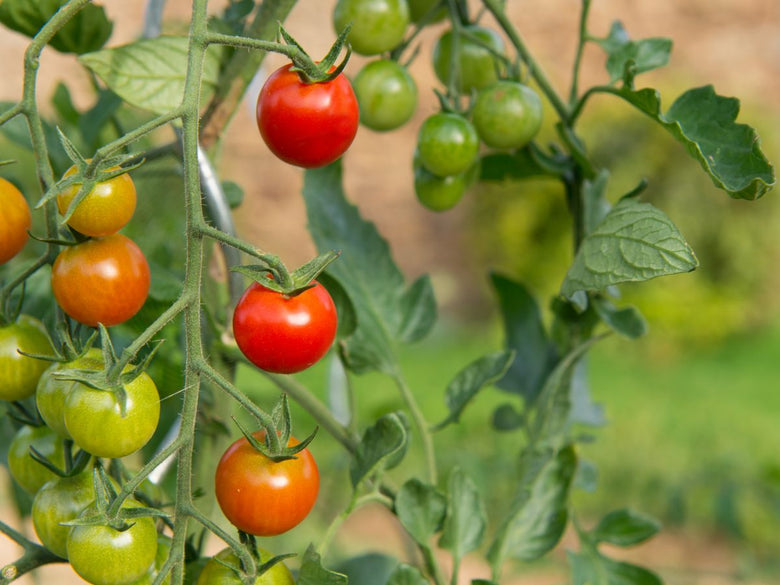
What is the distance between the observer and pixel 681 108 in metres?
0.37

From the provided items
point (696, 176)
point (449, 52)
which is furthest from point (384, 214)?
point (449, 52)

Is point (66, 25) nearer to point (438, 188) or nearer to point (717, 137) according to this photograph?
point (438, 188)

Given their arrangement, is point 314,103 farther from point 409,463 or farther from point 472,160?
point 409,463

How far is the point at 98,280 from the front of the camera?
286mm

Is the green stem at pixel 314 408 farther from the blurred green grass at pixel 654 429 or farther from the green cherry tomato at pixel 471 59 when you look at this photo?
the blurred green grass at pixel 654 429

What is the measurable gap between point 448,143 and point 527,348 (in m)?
0.15

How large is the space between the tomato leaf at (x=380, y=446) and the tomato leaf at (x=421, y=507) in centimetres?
2

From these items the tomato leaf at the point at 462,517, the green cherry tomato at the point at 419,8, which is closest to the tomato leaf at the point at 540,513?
the tomato leaf at the point at 462,517

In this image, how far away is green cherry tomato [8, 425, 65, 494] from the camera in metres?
0.32

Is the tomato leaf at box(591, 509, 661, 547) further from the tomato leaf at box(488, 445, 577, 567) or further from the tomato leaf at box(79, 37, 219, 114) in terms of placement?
the tomato leaf at box(79, 37, 219, 114)

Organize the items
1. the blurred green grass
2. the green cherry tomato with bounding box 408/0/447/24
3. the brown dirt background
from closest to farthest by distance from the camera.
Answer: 1. the green cherry tomato with bounding box 408/0/447/24
2. the blurred green grass
3. the brown dirt background

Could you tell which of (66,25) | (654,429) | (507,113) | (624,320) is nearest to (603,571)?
(624,320)

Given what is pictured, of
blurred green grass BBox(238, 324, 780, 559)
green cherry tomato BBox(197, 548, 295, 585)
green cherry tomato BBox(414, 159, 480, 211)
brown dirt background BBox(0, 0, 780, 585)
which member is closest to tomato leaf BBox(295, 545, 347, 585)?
green cherry tomato BBox(197, 548, 295, 585)

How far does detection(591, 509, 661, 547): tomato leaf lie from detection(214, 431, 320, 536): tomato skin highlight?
0.23 meters
